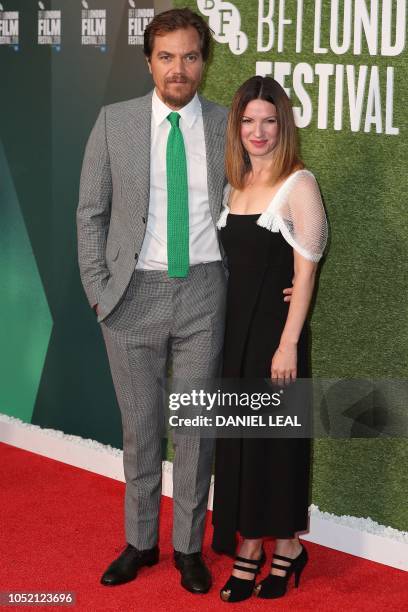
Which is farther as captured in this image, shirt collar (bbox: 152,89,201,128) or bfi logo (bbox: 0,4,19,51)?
bfi logo (bbox: 0,4,19,51)

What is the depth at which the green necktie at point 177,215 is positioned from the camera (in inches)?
129

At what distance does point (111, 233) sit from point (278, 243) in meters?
0.57

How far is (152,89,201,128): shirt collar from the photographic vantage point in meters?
3.32

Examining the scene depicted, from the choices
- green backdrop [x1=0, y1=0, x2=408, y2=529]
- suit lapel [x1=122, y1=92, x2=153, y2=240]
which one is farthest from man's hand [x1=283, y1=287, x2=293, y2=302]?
green backdrop [x1=0, y1=0, x2=408, y2=529]

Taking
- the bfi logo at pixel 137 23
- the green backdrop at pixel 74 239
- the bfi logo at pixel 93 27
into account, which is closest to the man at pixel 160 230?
the green backdrop at pixel 74 239

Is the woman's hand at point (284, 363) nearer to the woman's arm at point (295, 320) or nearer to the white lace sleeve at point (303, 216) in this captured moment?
the woman's arm at point (295, 320)

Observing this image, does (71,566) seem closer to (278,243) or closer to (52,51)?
(278,243)

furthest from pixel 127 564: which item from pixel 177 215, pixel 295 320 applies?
pixel 177 215

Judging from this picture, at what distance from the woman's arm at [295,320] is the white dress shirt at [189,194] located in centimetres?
34

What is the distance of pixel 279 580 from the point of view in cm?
343

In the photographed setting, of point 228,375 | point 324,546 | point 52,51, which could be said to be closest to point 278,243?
point 228,375

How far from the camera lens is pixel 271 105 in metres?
3.14

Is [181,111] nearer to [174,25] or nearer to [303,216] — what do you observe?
[174,25]

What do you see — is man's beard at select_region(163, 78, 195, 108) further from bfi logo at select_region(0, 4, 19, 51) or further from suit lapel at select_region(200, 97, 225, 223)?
bfi logo at select_region(0, 4, 19, 51)
